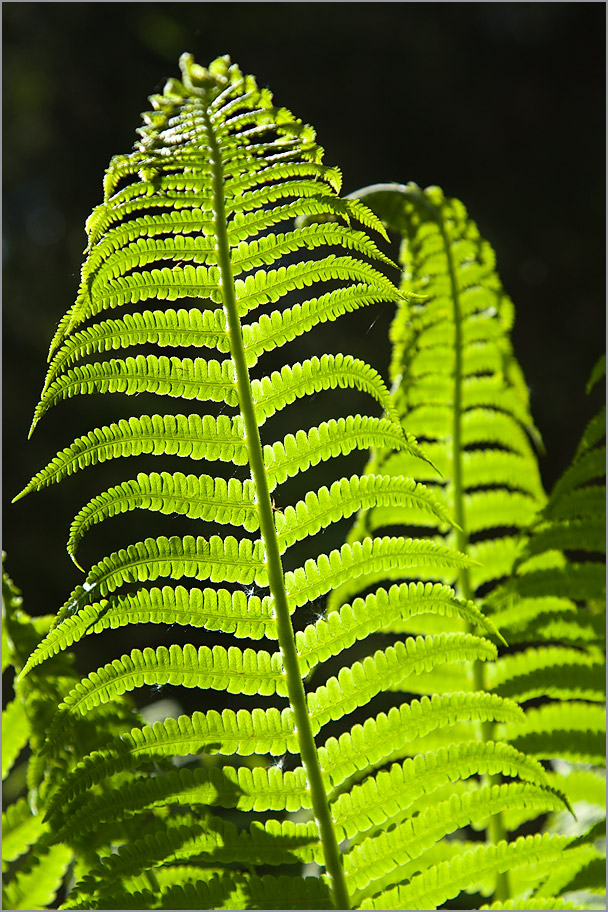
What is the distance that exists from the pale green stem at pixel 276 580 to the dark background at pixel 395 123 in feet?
13.1

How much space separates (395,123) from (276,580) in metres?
4.60

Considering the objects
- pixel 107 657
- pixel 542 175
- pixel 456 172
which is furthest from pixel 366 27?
pixel 107 657

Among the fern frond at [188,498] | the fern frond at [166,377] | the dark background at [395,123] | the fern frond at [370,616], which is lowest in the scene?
the fern frond at [370,616]

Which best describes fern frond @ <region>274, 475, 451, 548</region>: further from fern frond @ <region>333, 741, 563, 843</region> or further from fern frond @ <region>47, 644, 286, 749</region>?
fern frond @ <region>333, 741, 563, 843</region>

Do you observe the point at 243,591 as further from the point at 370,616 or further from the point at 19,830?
the point at 19,830

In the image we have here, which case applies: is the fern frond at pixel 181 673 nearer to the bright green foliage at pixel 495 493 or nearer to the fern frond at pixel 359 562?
the fern frond at pixel 359 562

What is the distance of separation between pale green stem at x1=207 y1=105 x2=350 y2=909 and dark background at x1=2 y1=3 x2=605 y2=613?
4002 millimetres

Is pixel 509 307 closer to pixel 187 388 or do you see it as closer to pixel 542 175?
pixel 187 388

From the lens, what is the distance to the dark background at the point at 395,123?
4.53 meters

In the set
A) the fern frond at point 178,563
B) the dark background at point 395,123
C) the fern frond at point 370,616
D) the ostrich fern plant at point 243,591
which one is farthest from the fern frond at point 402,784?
the dark background at point 395,123

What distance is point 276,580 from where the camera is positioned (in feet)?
2.37

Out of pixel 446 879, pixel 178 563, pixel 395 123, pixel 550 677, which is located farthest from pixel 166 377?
pixel 395 123

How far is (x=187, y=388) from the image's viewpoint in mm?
732

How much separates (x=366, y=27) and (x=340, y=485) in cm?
480
